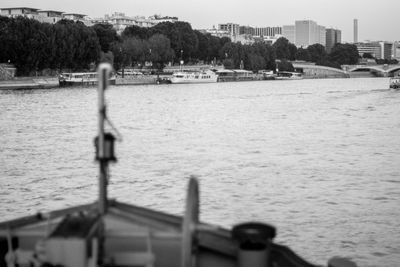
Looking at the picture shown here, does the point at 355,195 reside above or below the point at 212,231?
below

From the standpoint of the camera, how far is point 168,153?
63.4 feet

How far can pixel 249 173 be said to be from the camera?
15492mm

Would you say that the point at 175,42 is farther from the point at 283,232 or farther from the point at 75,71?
the point at 283,232

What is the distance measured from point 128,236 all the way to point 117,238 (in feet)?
0.28

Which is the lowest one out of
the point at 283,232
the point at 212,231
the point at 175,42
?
the point at 283,232

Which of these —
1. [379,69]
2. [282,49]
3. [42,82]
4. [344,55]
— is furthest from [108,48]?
[344,55]

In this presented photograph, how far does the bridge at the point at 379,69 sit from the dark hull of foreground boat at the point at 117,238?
119m

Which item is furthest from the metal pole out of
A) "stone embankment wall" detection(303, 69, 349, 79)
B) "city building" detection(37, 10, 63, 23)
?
"stone embankment wall" detection(303, 69, 349, 79)

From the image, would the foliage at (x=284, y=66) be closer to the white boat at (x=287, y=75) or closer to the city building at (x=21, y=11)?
the white boat at (x=287, y=75)

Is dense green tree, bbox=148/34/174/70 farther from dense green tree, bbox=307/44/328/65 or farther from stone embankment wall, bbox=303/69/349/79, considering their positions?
→ dense green tree, bbox=307/44/328/65

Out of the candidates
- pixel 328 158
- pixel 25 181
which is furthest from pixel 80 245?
pixel 328 158

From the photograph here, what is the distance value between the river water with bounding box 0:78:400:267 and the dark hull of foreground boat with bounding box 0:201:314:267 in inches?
166

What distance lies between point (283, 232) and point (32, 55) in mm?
59278

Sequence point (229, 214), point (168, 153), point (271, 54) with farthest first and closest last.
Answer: point (271, 54) < point (168, 153) < point (229, 214)
